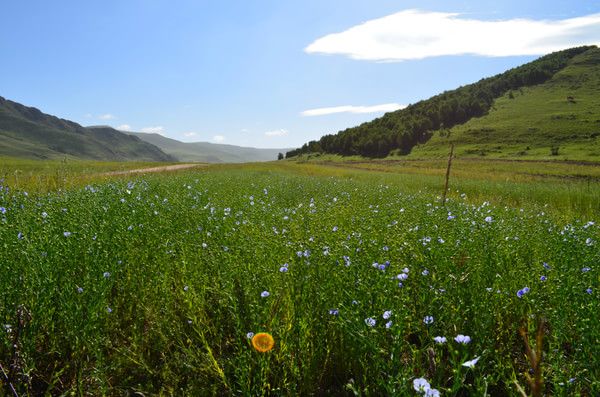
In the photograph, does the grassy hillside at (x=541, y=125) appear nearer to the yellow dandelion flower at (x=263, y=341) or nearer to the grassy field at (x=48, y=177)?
the grassy field at (x=48, y=177)

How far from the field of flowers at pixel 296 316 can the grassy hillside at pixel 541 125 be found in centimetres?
5979

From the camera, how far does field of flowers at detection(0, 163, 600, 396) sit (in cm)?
220

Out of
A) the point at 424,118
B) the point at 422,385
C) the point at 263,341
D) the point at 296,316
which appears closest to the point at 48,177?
the point at 296,316

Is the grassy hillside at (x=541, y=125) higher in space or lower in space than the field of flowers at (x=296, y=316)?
higher

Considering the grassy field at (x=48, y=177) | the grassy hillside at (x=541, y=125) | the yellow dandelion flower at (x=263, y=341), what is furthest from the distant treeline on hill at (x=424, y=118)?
the yellow dandelion flower at (x=263, y=341)

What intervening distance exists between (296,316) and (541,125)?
299 ft

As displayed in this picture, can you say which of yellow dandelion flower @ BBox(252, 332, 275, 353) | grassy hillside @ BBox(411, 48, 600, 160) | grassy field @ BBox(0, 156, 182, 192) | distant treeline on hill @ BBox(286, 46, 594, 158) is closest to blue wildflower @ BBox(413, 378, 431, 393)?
yellow dandelion flower @ BBox(252, 332, 275, 353)

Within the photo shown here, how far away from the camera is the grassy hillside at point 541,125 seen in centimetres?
6300

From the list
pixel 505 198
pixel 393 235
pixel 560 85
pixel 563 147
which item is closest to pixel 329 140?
pixel 563 147

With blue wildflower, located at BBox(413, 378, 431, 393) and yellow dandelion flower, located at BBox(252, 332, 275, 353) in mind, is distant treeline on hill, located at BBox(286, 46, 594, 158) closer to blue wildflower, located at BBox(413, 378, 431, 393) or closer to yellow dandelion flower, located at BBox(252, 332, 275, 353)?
yellow dandelion flower, located at BBox(252, 332, 275, 353)

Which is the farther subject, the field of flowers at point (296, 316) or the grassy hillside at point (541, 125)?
the grassy hillside at point (541, 125)

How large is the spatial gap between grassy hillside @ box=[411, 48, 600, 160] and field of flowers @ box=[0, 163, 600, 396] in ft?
196

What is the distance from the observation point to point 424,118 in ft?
341

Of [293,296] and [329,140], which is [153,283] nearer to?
[293,296]
